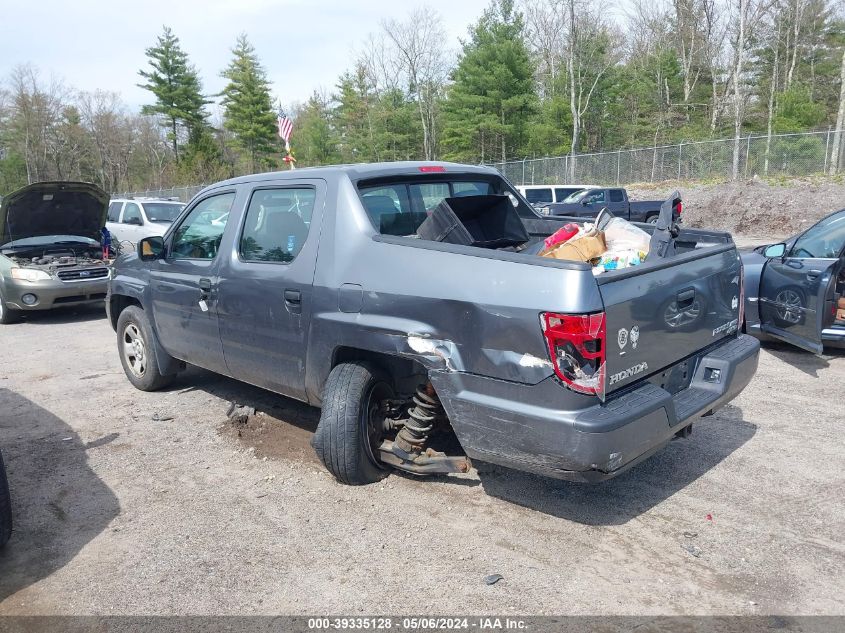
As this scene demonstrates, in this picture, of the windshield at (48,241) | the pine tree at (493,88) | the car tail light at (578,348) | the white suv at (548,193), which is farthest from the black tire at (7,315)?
the pine tree at (493,88)

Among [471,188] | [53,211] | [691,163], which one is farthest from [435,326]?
[691,163]

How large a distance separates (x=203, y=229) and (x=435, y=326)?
104 inches

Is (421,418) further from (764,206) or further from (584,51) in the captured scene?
(584,51)

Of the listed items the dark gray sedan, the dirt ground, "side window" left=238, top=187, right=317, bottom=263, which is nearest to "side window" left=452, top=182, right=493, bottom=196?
"side window" left=238, top=187, right=317, bottom=263

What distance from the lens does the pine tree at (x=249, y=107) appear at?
2088 inches

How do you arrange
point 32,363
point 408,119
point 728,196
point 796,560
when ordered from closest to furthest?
point 796,560 → point 32,363 → point 728,196 → point 408,119

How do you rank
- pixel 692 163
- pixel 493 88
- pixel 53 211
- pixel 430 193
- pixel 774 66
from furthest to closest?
pixel 774 66, pixel 493 88, pixel 692 163, pixel 53 211, pixel 430 193

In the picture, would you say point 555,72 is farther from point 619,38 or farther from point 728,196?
point 728,196

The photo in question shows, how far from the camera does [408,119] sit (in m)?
47.6

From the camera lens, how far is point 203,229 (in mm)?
5121

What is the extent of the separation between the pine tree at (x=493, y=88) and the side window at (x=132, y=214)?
2796 cm

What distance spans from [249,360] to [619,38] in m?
52.2

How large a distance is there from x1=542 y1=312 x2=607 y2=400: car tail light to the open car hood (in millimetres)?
8480

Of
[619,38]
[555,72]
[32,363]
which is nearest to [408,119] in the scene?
[555,72]
